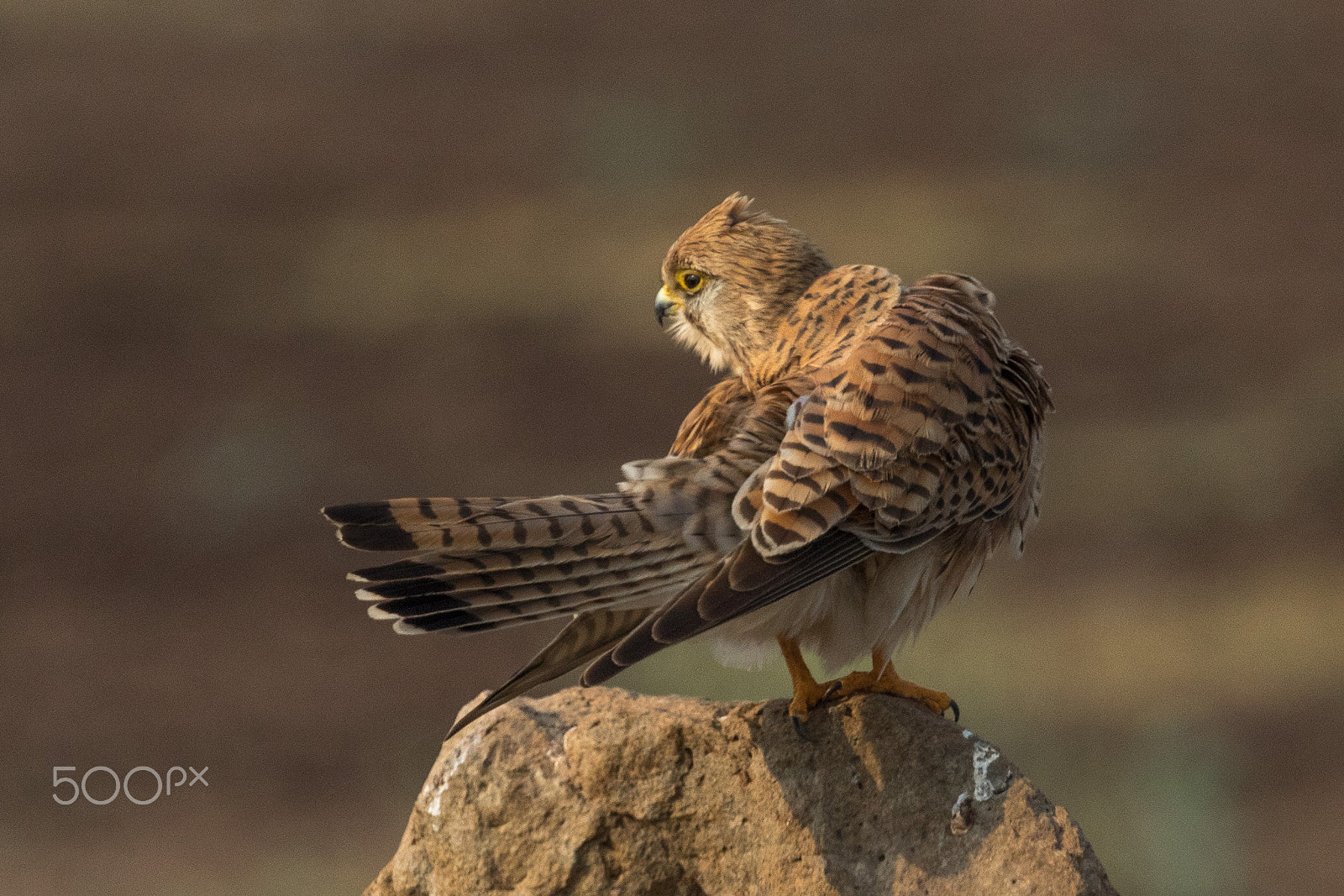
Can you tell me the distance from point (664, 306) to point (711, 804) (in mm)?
1135

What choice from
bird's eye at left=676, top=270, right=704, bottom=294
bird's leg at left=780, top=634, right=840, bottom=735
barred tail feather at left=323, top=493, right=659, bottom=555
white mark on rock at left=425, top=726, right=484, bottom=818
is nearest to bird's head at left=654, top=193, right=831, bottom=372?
bird's eye at left=676, top=270, right=704, bottom=294

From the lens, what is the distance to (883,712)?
9.28 feet

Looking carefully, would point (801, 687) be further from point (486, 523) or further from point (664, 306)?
point (664, 306)

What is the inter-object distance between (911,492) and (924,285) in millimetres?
658

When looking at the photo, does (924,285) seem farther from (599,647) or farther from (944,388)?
(599,647)

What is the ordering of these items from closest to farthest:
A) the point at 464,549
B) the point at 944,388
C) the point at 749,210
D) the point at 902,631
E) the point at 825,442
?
the point at 464,549
the point at 825,442
the point at 944,388
the point at 902,631
the point at 749,210

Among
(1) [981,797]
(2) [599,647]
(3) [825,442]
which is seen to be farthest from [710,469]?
(1) [981,797]

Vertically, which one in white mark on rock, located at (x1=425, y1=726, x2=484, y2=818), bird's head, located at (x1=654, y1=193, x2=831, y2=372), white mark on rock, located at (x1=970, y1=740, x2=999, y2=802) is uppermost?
bird's head, located at (x1=654, y1=193, x2=831, y2=372)

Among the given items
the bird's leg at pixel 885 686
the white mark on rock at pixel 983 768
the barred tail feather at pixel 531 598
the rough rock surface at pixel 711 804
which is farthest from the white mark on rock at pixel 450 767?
the white mark on rock at pixel 983 768

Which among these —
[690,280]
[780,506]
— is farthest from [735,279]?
[780,506]

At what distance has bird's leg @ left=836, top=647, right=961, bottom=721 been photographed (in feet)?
9.64

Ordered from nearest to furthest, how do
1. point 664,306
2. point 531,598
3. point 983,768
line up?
point 531,598
point 983,768
point 664,306

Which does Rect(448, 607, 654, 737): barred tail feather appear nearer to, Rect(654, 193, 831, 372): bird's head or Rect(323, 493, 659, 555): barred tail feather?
Rect(323, 493, 659, 555): barred tail feather

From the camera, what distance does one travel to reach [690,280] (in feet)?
10.9
